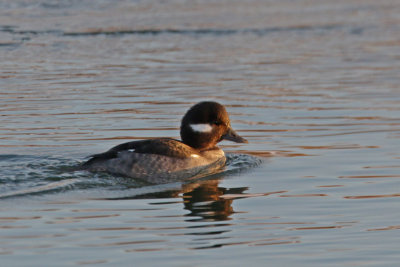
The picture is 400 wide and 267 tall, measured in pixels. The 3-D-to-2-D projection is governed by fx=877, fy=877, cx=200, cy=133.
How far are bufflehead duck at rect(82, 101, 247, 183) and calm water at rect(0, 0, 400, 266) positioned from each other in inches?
9.4

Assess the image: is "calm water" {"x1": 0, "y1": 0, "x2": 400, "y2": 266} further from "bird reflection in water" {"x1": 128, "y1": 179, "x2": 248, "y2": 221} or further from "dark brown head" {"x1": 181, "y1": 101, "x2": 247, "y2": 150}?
"dark brown head" {"x1": 181, "y1": 101, "x2": 247, "y2": 150}

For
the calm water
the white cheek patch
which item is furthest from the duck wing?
the white cheek patch

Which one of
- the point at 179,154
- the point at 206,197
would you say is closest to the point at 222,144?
the point at 179,154

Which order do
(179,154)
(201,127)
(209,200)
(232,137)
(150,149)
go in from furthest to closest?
1. (232,137)
2. (201,127)
3. (179,154)
4. (150,149)
5. (209,200)

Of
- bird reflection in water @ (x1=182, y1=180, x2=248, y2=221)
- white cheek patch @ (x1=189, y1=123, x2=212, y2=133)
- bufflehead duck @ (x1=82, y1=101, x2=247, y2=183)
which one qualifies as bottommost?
bird reflection in water @ (x1=182, y1=180, x2=248, y2=221)

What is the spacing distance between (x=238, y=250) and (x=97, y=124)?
21.3ft

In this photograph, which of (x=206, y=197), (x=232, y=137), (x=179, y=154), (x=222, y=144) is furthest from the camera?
(x=222, y=144)

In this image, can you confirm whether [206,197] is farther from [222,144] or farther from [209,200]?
[222,144]

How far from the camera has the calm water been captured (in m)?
7.69

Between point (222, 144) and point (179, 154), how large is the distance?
7.74 feet

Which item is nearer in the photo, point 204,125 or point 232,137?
point 204,125

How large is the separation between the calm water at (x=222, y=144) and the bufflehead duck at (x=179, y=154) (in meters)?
0.24

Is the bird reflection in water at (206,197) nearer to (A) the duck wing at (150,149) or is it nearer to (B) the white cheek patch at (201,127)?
(A) the duck wing at (150,149)

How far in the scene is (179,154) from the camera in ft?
35.8
